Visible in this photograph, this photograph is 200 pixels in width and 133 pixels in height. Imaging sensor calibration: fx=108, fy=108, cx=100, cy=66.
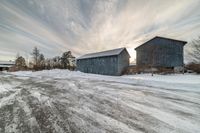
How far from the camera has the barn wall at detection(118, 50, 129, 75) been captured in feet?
73.4

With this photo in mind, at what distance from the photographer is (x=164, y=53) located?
22766mm

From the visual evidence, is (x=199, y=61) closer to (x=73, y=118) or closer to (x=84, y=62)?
(x=84, y=62)

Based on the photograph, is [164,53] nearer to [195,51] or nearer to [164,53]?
[164,53]

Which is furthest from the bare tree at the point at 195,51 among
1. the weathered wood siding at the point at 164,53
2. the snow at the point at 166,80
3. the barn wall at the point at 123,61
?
the barn wall at the point at 123,61

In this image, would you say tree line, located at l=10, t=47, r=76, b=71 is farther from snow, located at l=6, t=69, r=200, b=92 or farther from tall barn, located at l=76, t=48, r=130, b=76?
snow, located at l=6, t=69, r=200, b=92

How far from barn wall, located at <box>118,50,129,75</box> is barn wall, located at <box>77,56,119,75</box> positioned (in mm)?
688

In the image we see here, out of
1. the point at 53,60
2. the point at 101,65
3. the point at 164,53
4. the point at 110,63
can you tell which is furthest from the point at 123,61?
the point at 53,60

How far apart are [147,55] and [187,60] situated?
29.5 feet

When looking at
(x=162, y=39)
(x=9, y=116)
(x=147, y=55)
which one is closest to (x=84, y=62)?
(x=147, y=55)

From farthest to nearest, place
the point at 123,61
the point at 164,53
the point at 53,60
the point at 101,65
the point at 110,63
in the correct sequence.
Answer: the point at 53,60, the point at 101,65, the point at 123,61, the point at 110,63, the point at 164,53

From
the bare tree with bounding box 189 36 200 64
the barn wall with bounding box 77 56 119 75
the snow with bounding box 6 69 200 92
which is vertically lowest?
the snow with bounding box 6 69 200 92

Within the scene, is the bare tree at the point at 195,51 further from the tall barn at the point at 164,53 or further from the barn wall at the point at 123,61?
the barn wall at the point at 123,61

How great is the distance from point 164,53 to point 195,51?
5792mm

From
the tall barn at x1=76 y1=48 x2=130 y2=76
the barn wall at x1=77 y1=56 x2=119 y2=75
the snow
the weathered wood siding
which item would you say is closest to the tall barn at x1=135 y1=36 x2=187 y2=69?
the weathered wood siding
